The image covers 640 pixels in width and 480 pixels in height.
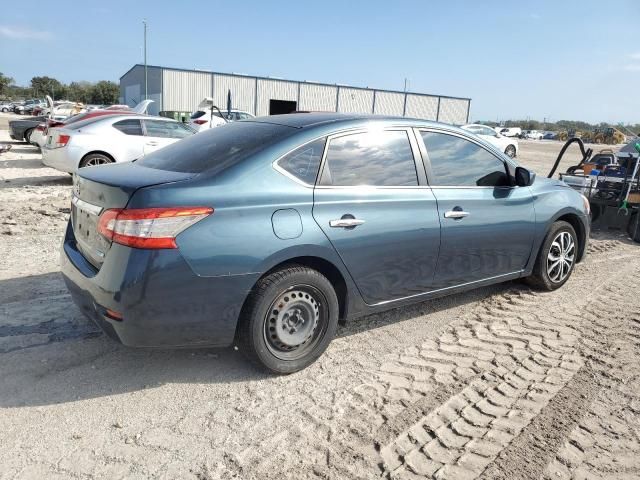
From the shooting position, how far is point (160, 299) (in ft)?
9.34

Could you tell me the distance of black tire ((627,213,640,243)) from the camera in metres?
7.79

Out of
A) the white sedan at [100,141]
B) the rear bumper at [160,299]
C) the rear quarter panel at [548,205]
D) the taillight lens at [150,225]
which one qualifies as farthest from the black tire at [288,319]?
the white sedan at [100,141]

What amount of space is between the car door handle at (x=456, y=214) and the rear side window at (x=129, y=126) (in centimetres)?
841

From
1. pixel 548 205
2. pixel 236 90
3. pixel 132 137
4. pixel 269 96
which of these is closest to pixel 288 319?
pixel 548 205

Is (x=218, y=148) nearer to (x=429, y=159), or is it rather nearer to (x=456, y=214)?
(x=429, y=159)

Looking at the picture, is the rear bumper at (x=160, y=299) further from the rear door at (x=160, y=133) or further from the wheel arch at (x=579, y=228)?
the rear door at (x=160, y=133)

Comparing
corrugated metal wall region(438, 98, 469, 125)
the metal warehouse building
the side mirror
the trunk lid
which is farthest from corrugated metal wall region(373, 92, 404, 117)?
the trunk lid

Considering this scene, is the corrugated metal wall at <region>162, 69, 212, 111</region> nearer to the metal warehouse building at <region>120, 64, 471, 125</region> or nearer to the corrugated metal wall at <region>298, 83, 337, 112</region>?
the metal warehouse building at <region>120, 64, 471, 125</region>

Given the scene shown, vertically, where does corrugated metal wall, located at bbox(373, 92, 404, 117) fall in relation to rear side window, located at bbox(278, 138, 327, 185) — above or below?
above

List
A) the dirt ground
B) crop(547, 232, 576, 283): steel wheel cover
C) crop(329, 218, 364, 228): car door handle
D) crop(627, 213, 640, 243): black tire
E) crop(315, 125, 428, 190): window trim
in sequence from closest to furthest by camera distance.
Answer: the dirt ground → crop(329, 218, 364, 228): car door handle → crop(315, 125, 428, 190): window trim → crop(547, 232, 576, 283): steel wheel cover → crop(627, 213, 640, 243): black tire

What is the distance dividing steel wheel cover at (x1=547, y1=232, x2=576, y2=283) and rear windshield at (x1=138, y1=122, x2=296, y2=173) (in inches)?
122

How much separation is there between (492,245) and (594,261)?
3.01 meters

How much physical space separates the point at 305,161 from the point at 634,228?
6674 mm

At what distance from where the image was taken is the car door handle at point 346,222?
337 centimetres
